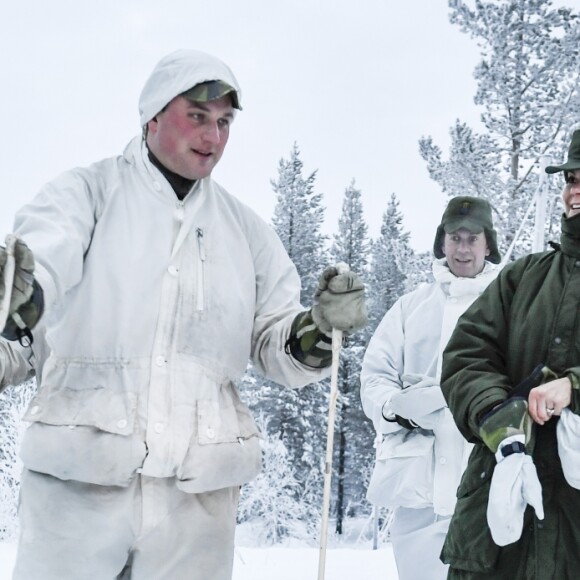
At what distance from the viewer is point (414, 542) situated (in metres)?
4.64

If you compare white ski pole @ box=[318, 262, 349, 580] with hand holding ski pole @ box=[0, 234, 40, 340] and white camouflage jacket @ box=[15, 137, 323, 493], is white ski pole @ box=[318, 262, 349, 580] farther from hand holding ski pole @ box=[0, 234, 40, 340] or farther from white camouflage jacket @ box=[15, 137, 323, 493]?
hand holding ski pole @ box=[0, 234, 40, 340]

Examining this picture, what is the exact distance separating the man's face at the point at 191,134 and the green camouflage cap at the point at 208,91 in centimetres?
1

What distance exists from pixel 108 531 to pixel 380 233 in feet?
106

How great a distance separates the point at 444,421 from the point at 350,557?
390 cm

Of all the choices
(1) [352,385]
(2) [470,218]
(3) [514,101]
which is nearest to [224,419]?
(2) [470,218]

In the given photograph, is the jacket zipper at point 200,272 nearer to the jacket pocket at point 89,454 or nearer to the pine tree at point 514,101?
the jacket pocket at point 89,454

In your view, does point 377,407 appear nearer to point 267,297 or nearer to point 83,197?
point 267,297

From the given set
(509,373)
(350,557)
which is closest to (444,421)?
(509,373)

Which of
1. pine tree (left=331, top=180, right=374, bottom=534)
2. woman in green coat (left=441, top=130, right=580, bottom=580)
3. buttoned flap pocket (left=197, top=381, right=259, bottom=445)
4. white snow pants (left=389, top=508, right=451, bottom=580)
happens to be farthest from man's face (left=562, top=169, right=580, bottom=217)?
pine tree (left=331, top=180, right=374, bottom=534)

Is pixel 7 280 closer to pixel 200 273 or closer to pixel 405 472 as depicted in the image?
pixel 200 273

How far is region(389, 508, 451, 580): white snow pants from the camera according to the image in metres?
4.53

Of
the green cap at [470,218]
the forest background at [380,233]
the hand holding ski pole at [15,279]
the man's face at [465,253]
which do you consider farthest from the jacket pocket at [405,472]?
the forest background at [380,233]

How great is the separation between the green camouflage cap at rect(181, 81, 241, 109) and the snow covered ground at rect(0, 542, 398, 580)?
456cm

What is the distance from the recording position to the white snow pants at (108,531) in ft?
8.36
